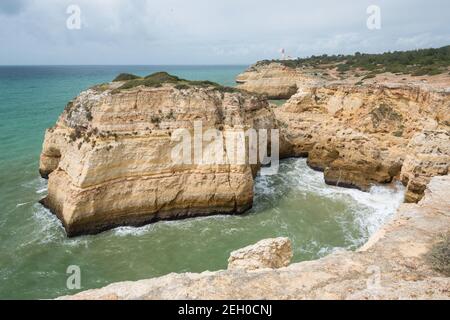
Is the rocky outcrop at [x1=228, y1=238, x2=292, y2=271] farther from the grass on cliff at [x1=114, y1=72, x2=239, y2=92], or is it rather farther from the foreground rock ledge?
the grass on cliff at [x1=114, y1=72, x2=239, y2=92]

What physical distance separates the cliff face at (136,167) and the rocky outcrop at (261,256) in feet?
28.7

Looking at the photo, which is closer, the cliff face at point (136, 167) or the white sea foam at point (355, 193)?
the cliff face at point (136, 167)

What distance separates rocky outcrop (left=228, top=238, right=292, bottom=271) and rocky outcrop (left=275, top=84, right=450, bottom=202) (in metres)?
11.7

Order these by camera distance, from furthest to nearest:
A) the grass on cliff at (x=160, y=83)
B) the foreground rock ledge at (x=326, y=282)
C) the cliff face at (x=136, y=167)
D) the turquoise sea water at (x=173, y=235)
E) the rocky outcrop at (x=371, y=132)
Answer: the grass on cliff at (x=160, y=83) < the rocky outcrop at (x=371, y=132) < the cliff face at (x=136, y=167) < the turquoise sea water at (x=173, y=235) < the foreground rock ledge at (x=326, y=282)

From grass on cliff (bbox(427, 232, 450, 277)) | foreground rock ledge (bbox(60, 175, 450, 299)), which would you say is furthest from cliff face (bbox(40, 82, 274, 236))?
grass on cliff (bbox(427, 232, 450, 277))

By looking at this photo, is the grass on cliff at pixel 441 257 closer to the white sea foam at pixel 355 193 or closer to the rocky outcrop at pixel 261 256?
the rocky outcrop at pixel 261 256

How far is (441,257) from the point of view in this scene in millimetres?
7395

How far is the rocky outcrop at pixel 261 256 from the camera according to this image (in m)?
8.44

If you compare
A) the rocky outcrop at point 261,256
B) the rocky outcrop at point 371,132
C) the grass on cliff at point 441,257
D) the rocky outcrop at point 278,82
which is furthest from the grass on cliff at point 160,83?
the rocky outcrop at point 278,82

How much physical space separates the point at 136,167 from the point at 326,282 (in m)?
12.2

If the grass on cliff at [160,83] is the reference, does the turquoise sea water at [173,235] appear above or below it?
below

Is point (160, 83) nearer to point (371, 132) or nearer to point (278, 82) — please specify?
point (371, 132)

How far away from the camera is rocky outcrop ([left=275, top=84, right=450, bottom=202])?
18.2 metres
